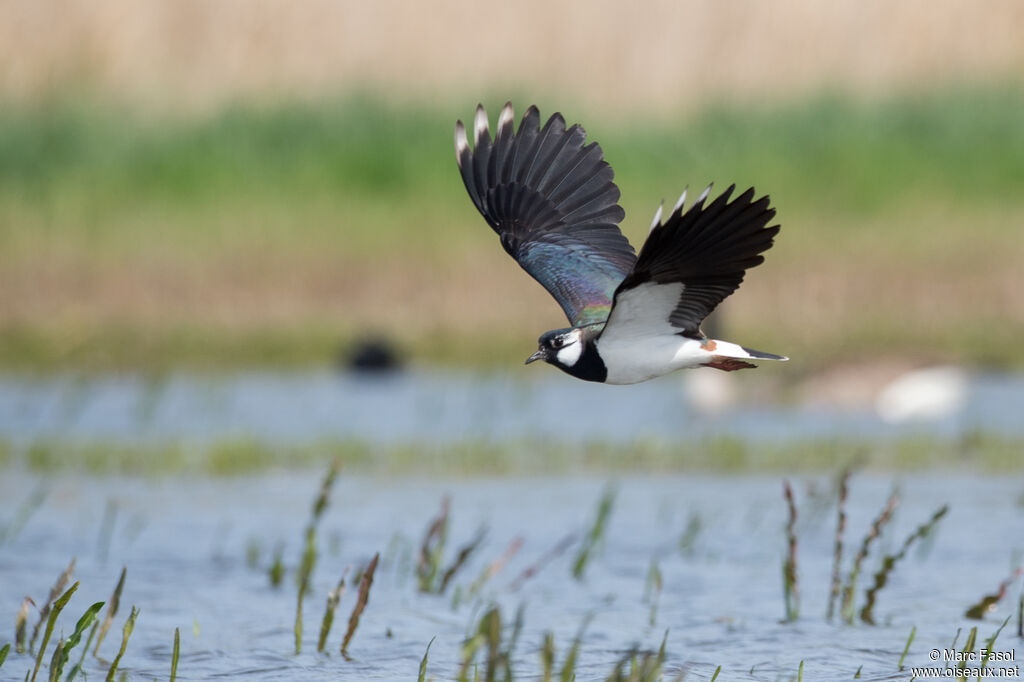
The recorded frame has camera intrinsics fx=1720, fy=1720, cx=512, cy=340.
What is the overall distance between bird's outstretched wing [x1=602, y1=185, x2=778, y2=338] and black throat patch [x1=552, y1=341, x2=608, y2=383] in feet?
0.37

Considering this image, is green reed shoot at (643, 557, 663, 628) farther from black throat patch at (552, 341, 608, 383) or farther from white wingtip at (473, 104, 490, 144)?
white wingtip at (473, 104, 490, 144)

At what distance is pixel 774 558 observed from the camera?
22.4 ft

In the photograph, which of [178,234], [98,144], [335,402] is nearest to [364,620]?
[335,402]

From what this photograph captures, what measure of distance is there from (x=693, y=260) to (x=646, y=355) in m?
0.37

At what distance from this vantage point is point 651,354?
16.1 ft

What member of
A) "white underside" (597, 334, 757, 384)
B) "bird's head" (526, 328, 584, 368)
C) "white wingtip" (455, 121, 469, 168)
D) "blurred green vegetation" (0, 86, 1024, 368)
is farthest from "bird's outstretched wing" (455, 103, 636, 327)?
"blurred green vegetation" (0, 86, 1024, 368)

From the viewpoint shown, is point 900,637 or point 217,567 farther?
point 217,567

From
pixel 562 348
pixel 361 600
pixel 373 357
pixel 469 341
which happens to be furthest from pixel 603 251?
pixel 469 341

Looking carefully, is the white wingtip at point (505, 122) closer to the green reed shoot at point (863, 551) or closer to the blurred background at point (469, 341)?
the blurred background at point (469, 341)

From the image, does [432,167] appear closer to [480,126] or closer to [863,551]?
[480,126]

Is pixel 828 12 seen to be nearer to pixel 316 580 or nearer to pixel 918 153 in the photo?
pixel 918 153

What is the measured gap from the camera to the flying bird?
4.63m

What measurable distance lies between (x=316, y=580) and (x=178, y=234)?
7.26 meters

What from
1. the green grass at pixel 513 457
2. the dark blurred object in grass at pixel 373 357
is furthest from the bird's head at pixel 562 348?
the dark blurred object in grass at pixel 373 357
